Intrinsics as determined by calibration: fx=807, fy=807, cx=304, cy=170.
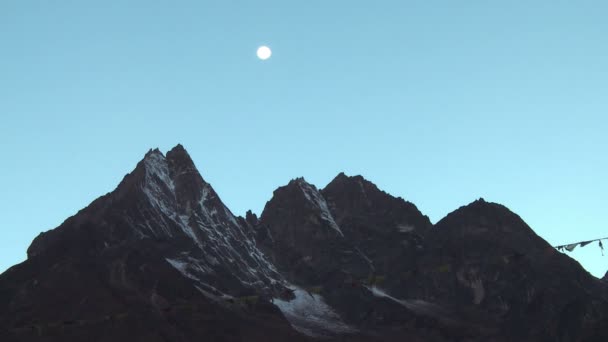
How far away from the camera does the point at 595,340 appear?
145 m

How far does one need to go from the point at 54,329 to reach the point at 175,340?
29901 mm

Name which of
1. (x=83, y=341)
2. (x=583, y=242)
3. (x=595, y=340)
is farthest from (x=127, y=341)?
(x=583, y=242)

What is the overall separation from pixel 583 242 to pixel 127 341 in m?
151

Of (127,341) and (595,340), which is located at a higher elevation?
(127,341)

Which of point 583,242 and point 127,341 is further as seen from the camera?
point 127,341

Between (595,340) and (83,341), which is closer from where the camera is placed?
(595,340)

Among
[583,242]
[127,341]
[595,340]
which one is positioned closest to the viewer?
[583,242]

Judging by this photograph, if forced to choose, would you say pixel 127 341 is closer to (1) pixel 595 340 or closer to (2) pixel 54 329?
(2) pixel 54 329

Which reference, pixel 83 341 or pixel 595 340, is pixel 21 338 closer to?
pixel 83 341

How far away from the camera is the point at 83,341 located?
19212cm

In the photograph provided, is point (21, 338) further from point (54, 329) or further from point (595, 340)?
point (595, 340)

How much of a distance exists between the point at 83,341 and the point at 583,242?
15593cm

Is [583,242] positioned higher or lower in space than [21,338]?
lower

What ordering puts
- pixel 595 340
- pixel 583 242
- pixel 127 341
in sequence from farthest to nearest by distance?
pixel 127 341
pixel 595 340
pixel 583 242
